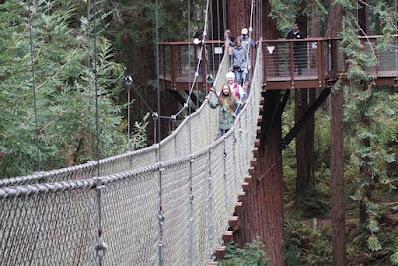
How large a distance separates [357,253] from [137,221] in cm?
1122

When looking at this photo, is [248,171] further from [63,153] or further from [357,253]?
[357,253]

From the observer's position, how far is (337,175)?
44.6ft

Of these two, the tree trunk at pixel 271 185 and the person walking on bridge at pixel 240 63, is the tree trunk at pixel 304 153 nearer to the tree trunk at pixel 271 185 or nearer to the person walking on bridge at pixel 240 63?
the tree trunk at pixel 271 185

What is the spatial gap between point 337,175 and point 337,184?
180 mm

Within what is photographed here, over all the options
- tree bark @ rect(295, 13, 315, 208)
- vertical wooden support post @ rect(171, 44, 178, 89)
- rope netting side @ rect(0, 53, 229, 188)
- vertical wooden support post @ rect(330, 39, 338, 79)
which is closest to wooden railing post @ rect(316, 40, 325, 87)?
vertical wooden support post @ rect(330, 39, 338, 79)

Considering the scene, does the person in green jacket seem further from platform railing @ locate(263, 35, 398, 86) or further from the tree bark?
the tree bark

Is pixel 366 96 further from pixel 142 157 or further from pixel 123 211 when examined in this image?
pixel 123 211

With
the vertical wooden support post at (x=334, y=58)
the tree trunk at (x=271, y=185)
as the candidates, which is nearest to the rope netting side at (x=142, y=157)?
the vertical wooden support post at (x=334, y=58)

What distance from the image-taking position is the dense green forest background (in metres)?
5.22

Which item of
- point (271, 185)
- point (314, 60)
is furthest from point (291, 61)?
point (271, 185)

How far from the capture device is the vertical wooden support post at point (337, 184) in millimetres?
12852

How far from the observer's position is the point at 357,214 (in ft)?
50.7

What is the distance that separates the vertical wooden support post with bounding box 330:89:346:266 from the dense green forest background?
1.62 feet

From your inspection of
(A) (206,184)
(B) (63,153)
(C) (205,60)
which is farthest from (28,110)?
(C) (205,60)
